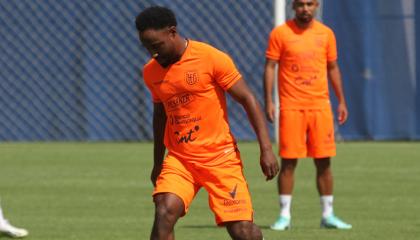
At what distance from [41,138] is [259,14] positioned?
3.39m

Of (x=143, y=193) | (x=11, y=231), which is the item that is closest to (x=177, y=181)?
(x=11, y=231)

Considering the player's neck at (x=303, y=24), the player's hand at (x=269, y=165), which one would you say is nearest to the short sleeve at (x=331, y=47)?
the player's neck at (x=303, y=24)

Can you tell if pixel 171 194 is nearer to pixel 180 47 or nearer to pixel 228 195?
pixel 228 195

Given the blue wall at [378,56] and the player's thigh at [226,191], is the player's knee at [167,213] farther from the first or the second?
the blue wall at [378,56]

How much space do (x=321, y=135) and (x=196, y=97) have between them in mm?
3160

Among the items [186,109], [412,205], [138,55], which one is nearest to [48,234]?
[186,109]

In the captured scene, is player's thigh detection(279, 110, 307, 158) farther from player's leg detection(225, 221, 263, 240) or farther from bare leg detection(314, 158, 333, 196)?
player's leg detection(225, 221, 263, 240)

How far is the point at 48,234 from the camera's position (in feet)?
32.1

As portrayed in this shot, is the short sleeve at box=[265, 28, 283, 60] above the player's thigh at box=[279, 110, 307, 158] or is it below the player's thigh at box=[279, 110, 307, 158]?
above

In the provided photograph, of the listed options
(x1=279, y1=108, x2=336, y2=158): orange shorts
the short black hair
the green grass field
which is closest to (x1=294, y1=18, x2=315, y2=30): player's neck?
(x1=279, y1=108, x2=336, y2=158): orange shorts

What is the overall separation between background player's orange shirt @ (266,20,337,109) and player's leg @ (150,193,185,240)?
3.31m

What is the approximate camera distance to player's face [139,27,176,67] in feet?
24.1

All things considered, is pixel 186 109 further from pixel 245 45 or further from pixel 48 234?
Result: pixel 245 45

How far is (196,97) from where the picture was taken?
7594 mm
